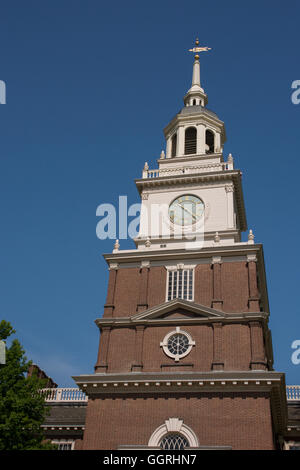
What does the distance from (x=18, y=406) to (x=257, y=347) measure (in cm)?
1195

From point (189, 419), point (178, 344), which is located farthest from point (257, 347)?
point (189, 419)

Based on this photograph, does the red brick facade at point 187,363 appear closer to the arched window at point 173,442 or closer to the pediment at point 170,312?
the pediment at point 170,312

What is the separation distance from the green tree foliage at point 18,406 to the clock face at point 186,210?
1282 centimetres

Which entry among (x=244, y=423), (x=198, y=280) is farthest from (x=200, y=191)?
(x=244, y=423)

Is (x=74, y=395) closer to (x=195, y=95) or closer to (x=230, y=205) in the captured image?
(x=230, y=205)

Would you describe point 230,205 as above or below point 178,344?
above

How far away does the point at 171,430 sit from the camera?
27281mm

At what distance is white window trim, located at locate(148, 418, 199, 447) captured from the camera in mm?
27075

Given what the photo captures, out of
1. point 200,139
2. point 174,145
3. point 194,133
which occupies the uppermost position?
point 194,133

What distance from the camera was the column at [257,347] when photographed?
28.0 meters

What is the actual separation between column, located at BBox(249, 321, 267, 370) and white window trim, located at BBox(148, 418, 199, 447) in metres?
4.36

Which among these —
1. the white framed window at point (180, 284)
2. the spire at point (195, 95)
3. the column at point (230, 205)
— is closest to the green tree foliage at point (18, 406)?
the white framed window at point (180, 284)

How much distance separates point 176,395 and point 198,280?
6.71 metres

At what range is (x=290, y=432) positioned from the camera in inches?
1352
